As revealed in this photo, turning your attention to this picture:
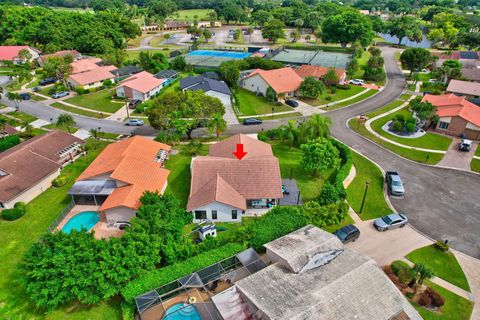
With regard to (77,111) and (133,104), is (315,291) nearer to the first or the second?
(133,104)

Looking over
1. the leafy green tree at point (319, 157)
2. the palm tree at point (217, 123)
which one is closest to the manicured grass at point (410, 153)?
the leafy green tree at point (319, 157)

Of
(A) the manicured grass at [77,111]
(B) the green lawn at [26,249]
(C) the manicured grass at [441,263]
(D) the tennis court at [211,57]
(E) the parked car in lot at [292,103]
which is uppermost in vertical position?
(D) the tennis court at [211,57]

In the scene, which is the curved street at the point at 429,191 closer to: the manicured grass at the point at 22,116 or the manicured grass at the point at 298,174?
the manicured grass at the point at 22,116

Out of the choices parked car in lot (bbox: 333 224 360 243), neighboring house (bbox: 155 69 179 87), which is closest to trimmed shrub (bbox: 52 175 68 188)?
parked car in lot (bbox: 333 224 360 243)

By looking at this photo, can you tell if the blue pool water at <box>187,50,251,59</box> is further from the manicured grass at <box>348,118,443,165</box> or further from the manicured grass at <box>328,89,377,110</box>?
the manicured grass at <box>348,118,443,165</box>

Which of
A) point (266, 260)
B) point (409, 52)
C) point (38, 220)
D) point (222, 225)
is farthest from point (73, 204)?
point (409, 52)

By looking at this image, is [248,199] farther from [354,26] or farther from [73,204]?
[354,26]
